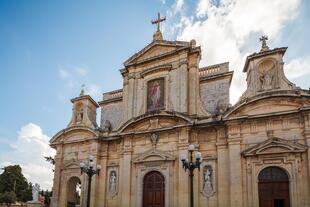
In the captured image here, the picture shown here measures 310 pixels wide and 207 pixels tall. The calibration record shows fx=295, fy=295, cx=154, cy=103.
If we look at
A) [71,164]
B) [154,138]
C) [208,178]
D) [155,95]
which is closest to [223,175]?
[208,178]

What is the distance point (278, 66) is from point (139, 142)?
883 centimetres

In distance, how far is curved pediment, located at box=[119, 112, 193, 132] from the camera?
16406mm

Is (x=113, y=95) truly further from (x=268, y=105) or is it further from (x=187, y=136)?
(x=268, y=105)

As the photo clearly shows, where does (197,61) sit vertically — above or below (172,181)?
above

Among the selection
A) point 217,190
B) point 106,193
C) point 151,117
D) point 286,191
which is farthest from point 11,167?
point 286,191

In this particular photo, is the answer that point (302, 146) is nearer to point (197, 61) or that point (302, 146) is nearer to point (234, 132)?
point (234, 132)

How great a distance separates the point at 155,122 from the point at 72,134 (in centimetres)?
661

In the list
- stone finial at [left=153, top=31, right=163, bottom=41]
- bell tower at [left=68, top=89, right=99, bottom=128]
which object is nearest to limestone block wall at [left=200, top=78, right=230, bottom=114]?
stone finial at [left=153, top=31, right=163, bottom=41]

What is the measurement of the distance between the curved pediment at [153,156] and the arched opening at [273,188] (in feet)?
15.6

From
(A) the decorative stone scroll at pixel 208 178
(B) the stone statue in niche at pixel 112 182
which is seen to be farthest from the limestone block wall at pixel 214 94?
(B) the stone statue in niche at pixel 112 182

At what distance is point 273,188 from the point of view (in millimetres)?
13820

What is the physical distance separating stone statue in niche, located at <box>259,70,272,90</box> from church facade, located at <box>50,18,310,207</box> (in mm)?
49

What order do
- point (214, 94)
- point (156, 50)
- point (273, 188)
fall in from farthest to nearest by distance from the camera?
point (156, 50), point (214, 94), point (273, 188)

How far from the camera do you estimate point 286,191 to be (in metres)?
13.5
